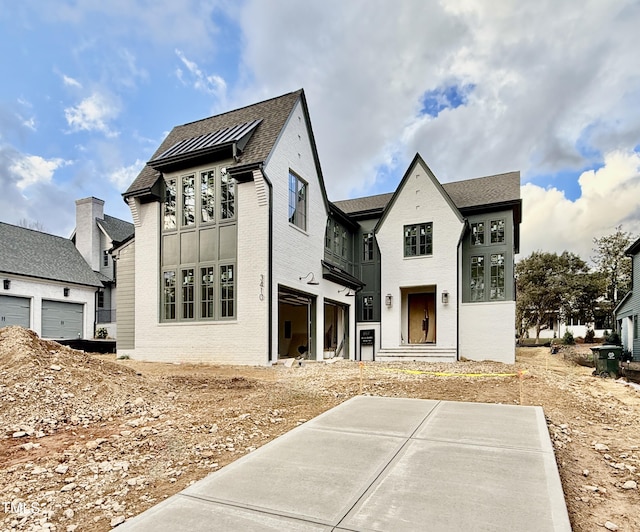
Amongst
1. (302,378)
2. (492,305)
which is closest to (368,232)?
(492,305)

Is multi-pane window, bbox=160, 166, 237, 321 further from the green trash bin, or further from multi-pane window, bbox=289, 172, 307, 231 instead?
the green trash bin

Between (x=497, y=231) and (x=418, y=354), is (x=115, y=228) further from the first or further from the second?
(x=497, y=231)

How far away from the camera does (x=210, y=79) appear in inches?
595

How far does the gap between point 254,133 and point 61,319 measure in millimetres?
17673

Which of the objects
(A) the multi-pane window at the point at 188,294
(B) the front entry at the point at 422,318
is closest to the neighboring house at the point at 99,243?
(A) the multi-pane window at the point at 188,294

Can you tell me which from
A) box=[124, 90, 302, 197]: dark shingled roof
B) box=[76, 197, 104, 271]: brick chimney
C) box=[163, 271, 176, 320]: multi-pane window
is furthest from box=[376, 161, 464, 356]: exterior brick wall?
box=[76, 197, 104, 271]: brick chimney

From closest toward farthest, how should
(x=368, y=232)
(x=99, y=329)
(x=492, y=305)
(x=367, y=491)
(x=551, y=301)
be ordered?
(x=367, y=491)
(x=492, y=305)
(x=368, y=232)
(x=99, y=329)
(x=551, y=301)

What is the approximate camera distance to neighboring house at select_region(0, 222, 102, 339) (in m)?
21.0

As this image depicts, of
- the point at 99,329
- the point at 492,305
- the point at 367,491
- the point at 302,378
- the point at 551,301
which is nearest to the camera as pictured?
the point at 367,491

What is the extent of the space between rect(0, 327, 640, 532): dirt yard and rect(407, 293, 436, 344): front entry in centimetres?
1249

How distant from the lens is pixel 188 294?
14289mm

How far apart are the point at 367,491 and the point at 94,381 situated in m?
5.75

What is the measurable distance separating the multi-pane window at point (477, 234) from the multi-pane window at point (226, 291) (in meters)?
13.4

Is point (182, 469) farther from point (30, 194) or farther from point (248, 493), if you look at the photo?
point (30, 194)
